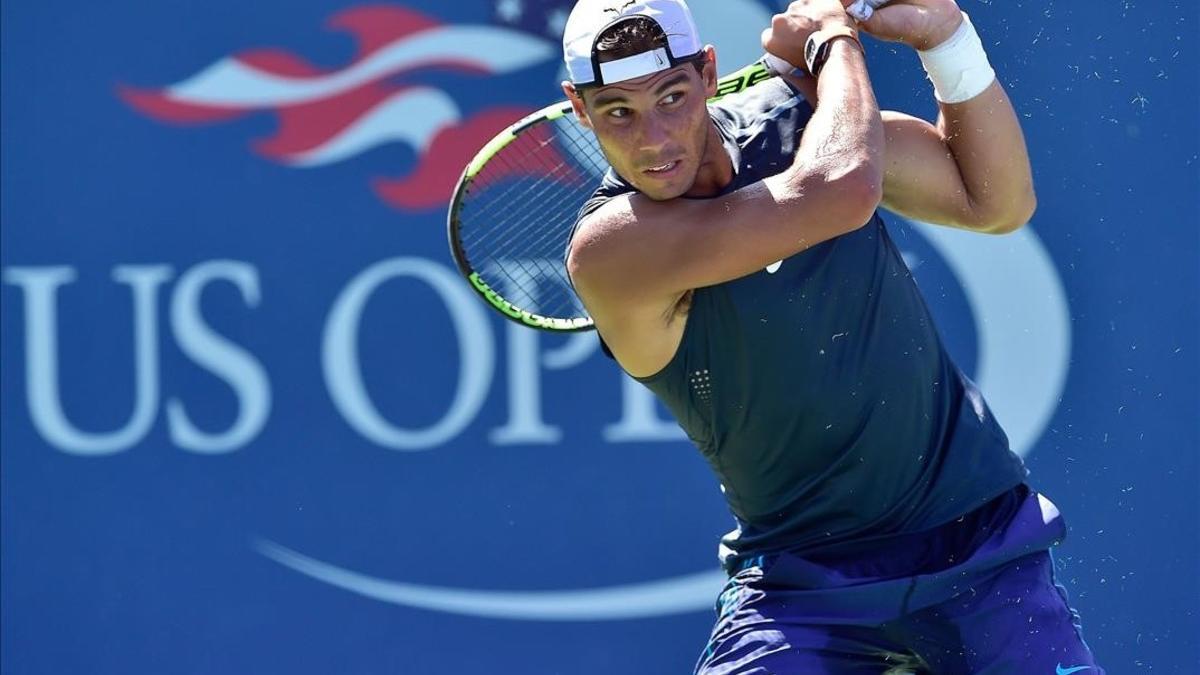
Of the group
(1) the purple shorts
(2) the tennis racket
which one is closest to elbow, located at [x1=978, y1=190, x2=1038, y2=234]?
(1) the purple shorts

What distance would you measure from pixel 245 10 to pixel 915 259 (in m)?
2.08

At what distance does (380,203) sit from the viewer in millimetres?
5145

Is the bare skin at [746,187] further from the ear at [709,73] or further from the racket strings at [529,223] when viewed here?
the racket strings at [529,223]

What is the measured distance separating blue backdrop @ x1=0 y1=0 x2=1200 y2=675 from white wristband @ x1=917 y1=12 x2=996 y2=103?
6.05ft

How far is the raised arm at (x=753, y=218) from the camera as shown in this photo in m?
2.98

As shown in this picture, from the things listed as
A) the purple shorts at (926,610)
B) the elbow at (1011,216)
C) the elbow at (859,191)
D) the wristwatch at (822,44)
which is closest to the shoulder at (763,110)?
the wristwatch at (822,44)

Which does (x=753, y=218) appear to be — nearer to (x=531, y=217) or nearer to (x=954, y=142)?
(x=954, y=142)

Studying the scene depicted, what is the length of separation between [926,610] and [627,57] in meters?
1.12

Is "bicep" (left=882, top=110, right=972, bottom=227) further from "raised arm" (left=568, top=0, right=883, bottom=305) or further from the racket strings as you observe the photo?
the racket strings

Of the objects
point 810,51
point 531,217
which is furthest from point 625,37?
point 531,217

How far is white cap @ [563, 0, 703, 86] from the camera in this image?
308cm

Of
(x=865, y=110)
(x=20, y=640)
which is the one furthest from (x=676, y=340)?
(x=20, y=640)

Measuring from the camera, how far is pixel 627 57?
10.1 feet

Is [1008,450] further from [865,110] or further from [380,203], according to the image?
[380,203]
